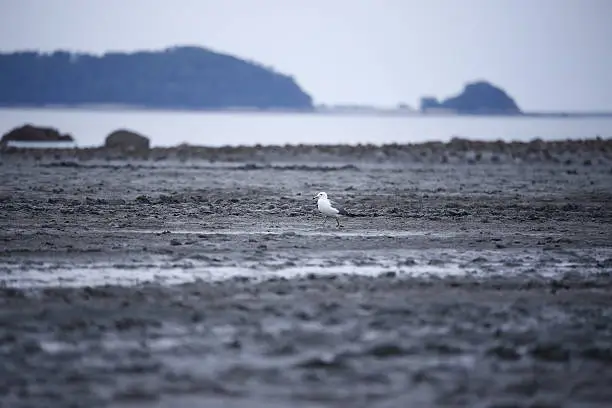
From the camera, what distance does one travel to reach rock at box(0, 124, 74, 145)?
67125mm

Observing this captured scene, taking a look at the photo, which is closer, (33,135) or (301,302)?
(301,302)

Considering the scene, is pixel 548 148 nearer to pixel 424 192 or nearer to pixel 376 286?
pixel 424 192

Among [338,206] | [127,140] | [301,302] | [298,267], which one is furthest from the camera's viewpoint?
[127,140]

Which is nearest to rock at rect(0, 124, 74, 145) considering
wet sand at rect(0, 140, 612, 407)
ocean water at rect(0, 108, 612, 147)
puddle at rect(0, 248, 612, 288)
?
ocean water at rect(0, 108, 612, 147)

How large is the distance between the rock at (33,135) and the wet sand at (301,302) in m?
47.1

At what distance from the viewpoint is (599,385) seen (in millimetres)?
7320

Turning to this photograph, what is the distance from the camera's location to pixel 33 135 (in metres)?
69.4

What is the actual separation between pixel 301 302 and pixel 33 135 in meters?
62.6

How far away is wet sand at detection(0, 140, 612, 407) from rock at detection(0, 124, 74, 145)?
4707cm

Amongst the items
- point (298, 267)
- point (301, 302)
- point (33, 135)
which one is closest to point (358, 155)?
point (298, 267)

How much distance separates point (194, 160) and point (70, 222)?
21.4 m

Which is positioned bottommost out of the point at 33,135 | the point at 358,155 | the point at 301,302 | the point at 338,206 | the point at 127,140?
the point at 301,302

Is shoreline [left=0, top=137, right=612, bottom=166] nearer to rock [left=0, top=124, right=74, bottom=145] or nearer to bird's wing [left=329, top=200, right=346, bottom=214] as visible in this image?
bird's wing [left=329, top=200, right=346, bottom=214]

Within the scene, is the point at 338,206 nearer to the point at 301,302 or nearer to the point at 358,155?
the point at 301,302
